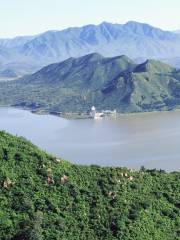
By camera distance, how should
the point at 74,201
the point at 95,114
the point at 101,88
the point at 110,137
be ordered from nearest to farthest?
the point at 74,201
the point at 110,137
the point at 95,114
the point at 101,88

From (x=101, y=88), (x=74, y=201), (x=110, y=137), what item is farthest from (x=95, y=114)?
(x=74, y=201)

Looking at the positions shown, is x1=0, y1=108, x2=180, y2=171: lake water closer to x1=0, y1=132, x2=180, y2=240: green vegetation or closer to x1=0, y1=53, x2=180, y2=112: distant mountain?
x1=0, y1=53, x2=180, y2=112: distant mountain

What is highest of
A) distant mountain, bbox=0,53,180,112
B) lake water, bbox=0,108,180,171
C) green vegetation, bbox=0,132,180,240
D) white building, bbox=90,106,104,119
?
distant mountain, bbox=0,53,180,112

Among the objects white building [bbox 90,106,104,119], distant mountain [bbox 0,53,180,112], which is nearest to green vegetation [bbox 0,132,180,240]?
white building [bbox 90,106,104,119]

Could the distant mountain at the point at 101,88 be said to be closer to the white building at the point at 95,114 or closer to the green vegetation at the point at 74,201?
the white building at the point at 95,114

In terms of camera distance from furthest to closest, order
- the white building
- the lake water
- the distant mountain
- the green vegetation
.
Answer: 1. the distant mountain
2. the white building
3. the lake water
4. the green vegetation

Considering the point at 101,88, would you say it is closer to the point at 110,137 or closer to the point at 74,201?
the point at 110,137
